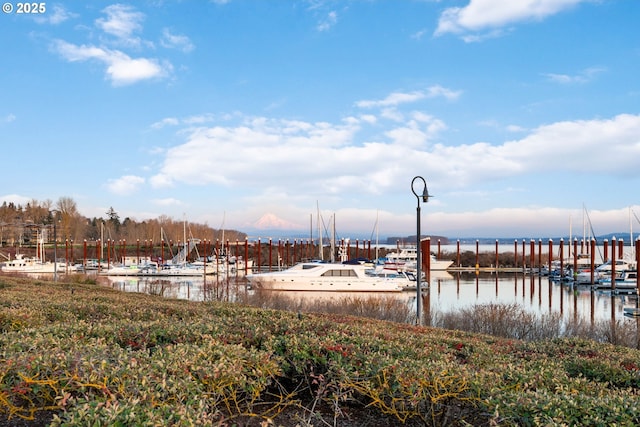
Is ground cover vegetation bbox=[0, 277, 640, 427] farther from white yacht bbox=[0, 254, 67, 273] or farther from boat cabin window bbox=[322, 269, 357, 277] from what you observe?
white yacht bbox=[0, 254, 67, 273]

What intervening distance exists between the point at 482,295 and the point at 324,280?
12.1 metres

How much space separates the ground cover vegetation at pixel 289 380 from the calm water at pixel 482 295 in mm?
20565

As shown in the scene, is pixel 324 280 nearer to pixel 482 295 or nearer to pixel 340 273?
pixel 340 273

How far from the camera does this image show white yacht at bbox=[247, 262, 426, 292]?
3819 centimetres

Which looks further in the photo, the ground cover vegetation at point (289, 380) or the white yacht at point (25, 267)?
the white yacht at point (25, 267)

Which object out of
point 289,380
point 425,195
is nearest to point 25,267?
point 425,195

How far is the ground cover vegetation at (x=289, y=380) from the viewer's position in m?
3.59

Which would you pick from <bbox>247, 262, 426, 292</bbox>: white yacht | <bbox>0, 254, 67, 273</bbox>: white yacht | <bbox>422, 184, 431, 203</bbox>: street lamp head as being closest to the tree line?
<bbox>0, 254, 67, 273</bbox>: white yacht

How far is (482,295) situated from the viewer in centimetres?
3994

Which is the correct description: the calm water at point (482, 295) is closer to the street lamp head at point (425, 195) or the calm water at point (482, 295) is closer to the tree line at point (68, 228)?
the street lamp head at point (425, 195)

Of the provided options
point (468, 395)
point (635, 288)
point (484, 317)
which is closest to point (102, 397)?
point (468, 395)

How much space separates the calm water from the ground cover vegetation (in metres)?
20.6

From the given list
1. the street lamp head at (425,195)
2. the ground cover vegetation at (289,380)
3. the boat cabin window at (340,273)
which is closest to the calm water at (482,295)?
the boat cabin window at (340,273)

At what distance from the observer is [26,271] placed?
53.5 m
